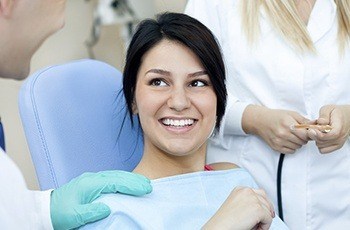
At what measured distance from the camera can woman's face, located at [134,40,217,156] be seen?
1755 millimetres

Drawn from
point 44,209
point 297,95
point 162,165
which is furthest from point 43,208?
point 297,95

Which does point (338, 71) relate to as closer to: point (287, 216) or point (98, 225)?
point (287, 216)

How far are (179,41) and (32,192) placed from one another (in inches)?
→ 22.1

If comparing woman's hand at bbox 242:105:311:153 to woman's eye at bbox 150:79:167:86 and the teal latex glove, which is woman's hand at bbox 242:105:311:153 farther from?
the teal latex glove

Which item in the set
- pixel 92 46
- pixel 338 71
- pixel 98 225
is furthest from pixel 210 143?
pixel 92 46

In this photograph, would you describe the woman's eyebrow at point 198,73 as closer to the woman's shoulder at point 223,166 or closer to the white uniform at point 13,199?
the woman's shoulder at point 223,166

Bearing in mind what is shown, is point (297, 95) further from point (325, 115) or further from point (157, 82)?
point (157, 82)

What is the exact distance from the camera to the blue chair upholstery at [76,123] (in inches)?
71.8

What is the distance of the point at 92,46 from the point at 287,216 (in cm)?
277

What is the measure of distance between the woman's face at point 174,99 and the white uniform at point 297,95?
0.55ft

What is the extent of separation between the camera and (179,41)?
180 centimetres

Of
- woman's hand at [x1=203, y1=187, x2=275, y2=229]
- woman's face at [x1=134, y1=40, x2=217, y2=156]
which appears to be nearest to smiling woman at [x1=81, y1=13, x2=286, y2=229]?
woman's face at [x1=134, y1=40, x2=217, y2=156]

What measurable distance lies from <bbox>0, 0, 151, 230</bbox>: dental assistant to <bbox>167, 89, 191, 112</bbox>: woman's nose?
20cm

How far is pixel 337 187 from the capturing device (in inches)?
76.1
